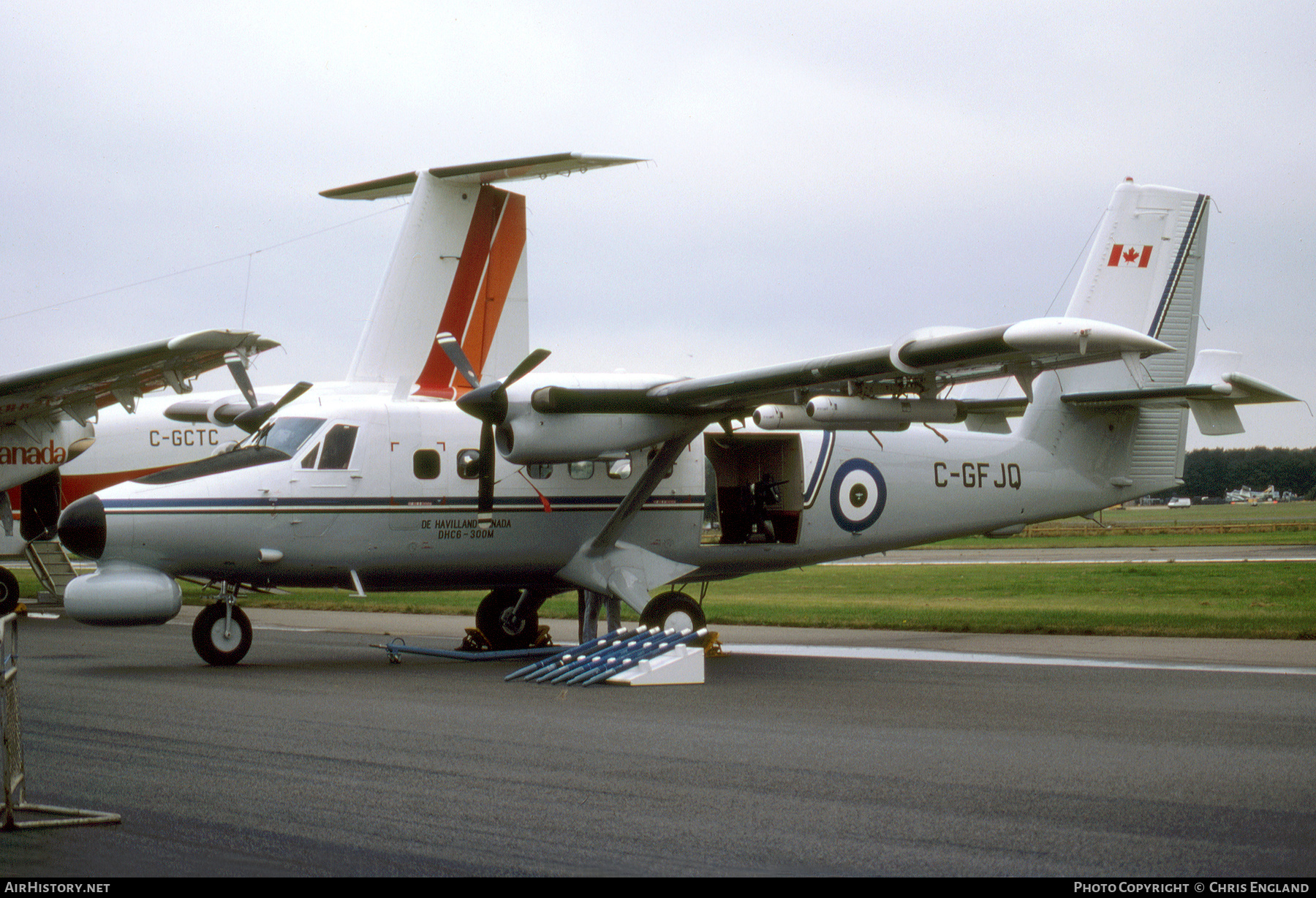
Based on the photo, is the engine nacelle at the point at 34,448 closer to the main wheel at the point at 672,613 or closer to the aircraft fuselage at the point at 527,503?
the aircraft fuselage at the point at 527,503

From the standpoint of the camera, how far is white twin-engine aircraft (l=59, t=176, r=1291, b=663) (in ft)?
45.4

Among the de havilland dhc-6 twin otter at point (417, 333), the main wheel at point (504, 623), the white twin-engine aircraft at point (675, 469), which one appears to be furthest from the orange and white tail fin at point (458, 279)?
the main wheel at point (504, 623)

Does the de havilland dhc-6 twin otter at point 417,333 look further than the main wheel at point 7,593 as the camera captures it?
No

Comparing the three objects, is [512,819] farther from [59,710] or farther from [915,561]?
[915,561]

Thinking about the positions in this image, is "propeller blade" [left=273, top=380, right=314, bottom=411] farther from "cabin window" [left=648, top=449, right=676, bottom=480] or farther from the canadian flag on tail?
the canadian flag on tail

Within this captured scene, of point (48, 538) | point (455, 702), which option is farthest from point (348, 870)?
point (48, 538)

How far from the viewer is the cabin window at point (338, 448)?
49.0ft

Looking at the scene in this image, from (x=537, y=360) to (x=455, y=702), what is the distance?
4.72 m

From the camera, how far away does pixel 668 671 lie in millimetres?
13117

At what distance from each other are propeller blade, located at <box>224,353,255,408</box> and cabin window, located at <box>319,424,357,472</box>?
1856mm

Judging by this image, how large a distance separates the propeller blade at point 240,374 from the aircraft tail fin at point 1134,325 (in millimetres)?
11231

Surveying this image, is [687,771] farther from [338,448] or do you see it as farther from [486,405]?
[338,448]

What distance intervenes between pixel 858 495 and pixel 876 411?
13.1 feet

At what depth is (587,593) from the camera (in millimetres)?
16703
